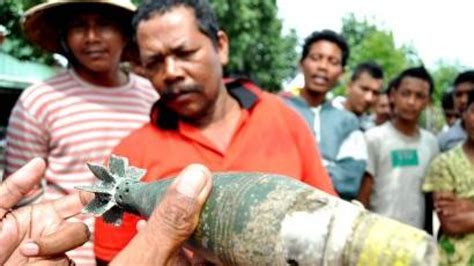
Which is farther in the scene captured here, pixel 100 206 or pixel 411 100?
pixel 411 100

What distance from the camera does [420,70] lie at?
5715mm

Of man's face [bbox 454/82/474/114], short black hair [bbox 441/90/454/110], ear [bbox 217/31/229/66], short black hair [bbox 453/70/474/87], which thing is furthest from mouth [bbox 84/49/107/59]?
short black hair [bbox 441/90/454/110]

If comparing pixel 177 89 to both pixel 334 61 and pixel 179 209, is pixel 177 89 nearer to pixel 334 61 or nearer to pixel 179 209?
pixel 179 209

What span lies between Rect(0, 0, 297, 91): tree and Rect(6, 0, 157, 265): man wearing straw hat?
7.44m

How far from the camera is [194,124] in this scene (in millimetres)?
2588

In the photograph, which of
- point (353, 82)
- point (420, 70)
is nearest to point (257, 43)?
point (353, 82)

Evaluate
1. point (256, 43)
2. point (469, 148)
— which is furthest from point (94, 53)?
point (256, 43)

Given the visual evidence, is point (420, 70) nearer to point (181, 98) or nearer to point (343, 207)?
point (181, 98)

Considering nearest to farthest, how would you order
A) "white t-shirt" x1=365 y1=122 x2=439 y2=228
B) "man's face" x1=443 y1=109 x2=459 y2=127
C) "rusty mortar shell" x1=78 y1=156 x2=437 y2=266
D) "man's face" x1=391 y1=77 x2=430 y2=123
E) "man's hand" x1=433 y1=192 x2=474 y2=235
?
"rusty mortar shell" x1=78 y1=156 x2=437 y2=266
"man's hand" x1=433 y1=192 x2=474 y2=235
"white t-shirt" x1=365 y1=122 x2=439 y2=228
"man's face" x1=391 y1=77 x2=430 y2=123
"man's face" x1=443 y1=109 x2=459 y2=127

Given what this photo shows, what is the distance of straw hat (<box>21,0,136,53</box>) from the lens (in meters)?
3.44

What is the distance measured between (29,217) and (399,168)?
344 cm

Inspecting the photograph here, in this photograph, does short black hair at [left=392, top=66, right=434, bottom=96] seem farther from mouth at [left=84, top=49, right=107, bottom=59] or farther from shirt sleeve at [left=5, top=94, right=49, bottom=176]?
shirt sleeve at [left=5, top=94, right=49, bottom=176]

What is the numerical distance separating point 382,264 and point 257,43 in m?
24.1

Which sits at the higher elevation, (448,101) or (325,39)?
(325,39)
